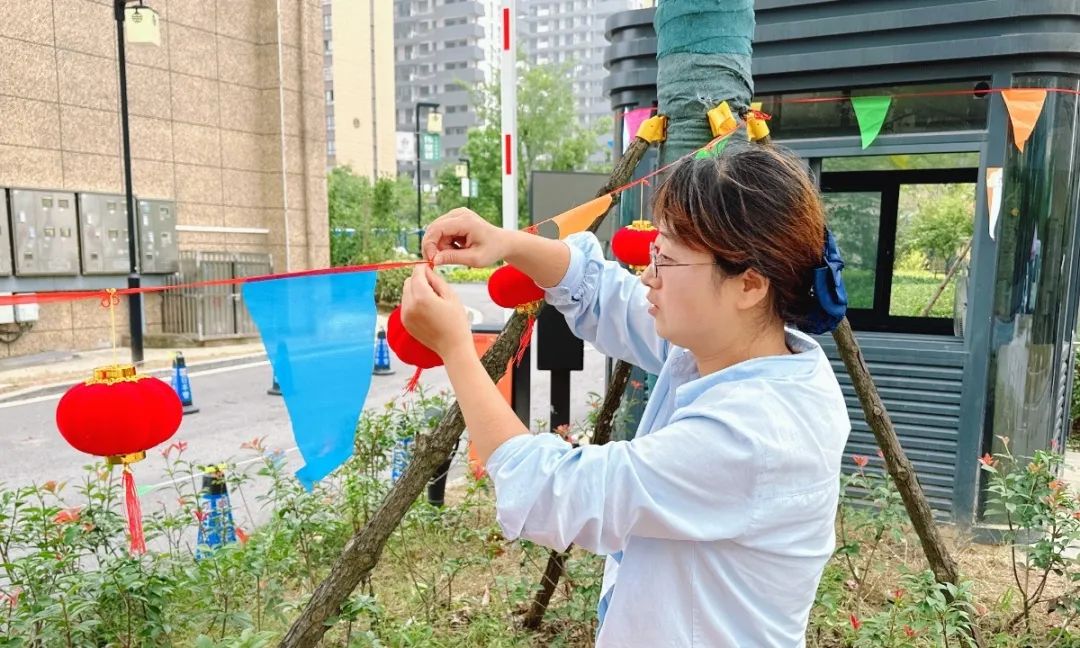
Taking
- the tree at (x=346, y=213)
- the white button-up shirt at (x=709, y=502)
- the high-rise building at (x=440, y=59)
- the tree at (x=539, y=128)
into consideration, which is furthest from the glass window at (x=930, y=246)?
the high-rise building at (x=440, y=59)

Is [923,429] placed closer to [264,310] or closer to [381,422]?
[381,422]

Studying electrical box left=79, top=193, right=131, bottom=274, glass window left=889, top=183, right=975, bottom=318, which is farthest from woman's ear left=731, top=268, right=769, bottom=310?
electrical box left=79, top=193, right=131, bottom=274

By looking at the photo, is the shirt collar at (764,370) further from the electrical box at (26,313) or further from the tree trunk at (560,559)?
the electrical box at (26,313)

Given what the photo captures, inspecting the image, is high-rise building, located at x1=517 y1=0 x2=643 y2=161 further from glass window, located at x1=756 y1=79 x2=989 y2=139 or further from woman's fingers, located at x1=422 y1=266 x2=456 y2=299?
woman's fingers, located at x1=422 y1=266 x2=456 y2=299

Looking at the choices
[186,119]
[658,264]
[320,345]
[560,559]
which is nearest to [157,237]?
[186,119]

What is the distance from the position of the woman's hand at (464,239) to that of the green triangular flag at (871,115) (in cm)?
355

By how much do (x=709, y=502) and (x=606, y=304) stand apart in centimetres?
70

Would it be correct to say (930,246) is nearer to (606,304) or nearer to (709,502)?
(606,304)

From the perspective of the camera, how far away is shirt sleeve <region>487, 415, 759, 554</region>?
0.97m

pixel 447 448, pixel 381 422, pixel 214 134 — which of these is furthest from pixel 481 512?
pixel 214 134

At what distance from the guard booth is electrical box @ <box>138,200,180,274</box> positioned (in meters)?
9.64

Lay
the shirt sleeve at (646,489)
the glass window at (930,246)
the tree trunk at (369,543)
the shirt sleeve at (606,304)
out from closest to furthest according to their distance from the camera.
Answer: the shirt sleeve at (646,489), the shirt sleeve at (606,304), the tree trunk at (369,543), the glass window at (930,246)

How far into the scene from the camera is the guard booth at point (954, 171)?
3994 millimetres

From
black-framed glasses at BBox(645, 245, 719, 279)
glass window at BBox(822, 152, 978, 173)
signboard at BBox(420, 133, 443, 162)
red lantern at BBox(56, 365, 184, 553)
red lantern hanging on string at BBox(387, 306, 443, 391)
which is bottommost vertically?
red lantern at BBox(56, 365, 184, 553)
